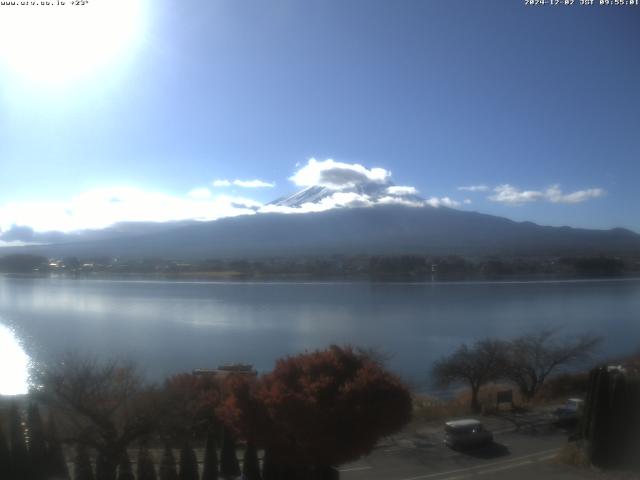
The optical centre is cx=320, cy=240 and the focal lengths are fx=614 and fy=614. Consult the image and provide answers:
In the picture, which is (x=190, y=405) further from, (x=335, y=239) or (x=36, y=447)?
(x=335, y=239)

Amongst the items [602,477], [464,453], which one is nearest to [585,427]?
[602,477]

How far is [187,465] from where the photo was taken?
6.54m

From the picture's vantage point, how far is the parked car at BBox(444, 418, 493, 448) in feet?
28.4

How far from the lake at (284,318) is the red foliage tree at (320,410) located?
745 cm

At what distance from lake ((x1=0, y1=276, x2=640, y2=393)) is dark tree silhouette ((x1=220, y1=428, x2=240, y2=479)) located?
676 cm

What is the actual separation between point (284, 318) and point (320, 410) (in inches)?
712

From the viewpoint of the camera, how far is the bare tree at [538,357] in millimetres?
15250

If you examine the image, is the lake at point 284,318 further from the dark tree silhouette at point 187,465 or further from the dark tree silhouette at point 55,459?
the dark tree silhouette at point 187,465

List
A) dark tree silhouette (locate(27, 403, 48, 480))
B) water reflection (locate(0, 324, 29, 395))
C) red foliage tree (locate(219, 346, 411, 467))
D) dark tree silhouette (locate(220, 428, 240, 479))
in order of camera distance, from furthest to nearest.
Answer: water reflection (locate(0, 324, 29, 395)) → dark tree silhouette (locate(220, 428, 240, 479)) → red foliage tree (locate(219, 346, 411, 467)) → dark tree silhouette (locate(27, 403, 48, 480))

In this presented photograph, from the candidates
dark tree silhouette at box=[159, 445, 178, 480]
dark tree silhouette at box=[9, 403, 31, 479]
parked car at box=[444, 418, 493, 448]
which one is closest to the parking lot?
parked car at box=[444, 418, 493, 448]

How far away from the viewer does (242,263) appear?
41.5 m

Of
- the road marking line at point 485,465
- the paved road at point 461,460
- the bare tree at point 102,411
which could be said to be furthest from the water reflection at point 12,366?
the road marking line at point 485,465

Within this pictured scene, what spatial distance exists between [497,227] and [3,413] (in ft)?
229

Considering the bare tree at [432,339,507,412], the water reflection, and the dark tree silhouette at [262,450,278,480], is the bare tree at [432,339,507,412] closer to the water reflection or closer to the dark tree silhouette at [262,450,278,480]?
the dark tree silhouette at [262,450,278,480]
